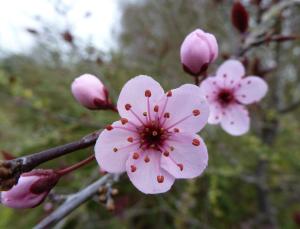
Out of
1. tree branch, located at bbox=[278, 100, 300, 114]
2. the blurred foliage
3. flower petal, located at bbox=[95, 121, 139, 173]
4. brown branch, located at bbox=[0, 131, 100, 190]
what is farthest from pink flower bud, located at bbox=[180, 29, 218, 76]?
tree branch, located at bbox=[278, 100, 300, 114]

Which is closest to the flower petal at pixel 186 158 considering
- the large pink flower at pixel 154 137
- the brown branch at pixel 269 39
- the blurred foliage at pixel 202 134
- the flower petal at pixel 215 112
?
the large pink flower at pixel 154 137

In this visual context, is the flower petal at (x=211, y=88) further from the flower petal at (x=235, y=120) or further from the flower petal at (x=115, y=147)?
the flower petal at (x=115, y=147)

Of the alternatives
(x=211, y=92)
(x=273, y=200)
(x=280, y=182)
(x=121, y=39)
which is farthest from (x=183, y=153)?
(x=121, y=39)

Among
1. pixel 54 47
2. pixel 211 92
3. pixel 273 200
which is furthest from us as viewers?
pixel 273 200

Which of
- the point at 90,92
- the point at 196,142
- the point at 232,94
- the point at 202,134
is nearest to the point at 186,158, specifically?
the point at 196,142

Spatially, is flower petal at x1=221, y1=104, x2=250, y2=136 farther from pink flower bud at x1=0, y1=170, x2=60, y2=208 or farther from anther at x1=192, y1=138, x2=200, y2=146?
pink flower bud at x1=0, y1=170, x2=60, y2=208

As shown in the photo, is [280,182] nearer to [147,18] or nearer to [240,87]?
[240,87]
